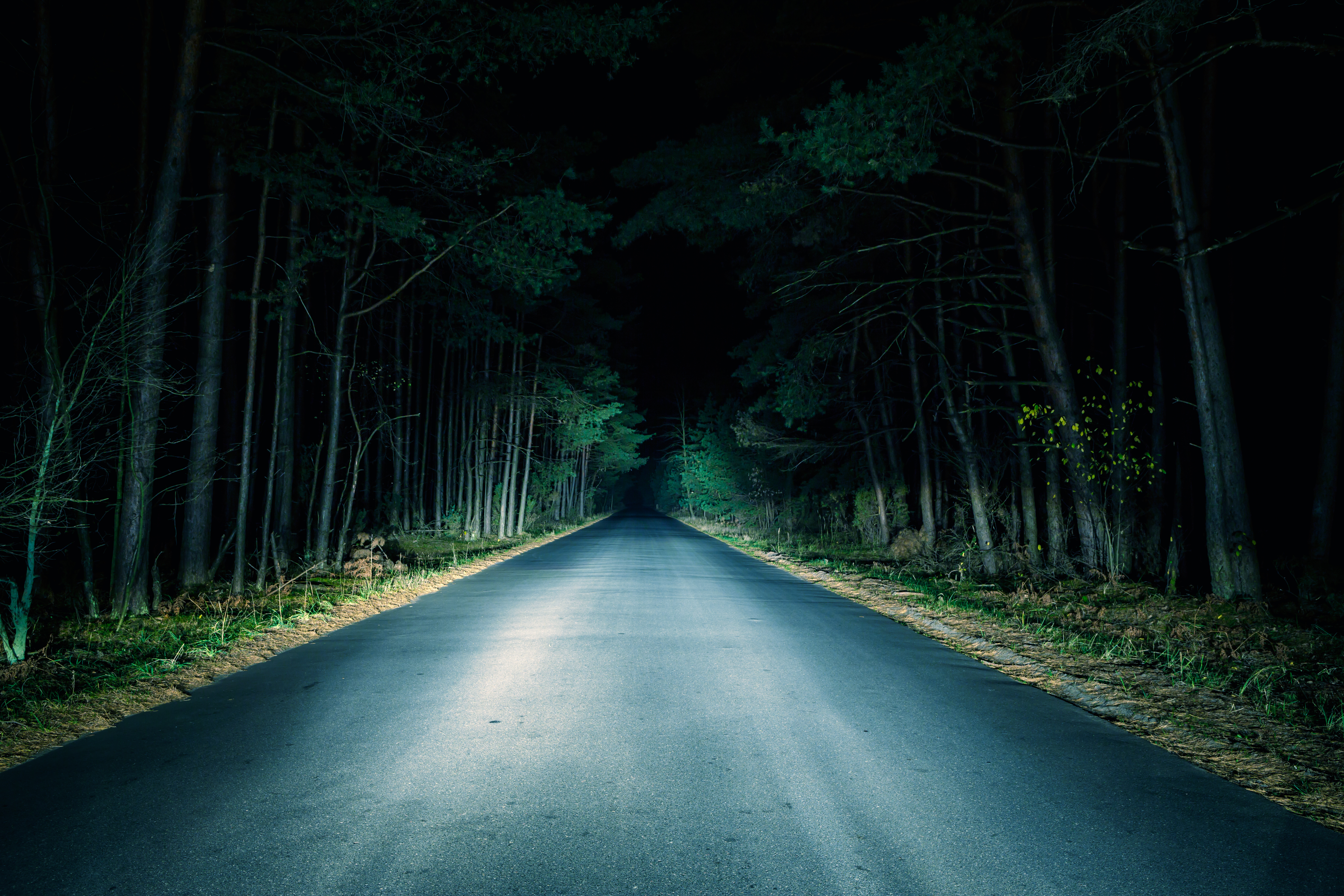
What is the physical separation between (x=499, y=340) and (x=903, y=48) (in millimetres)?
12589

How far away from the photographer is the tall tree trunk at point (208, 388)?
9180mm

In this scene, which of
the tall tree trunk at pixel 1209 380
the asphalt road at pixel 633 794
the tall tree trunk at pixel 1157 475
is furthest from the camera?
the tall tree trunk at pixel 1157 475

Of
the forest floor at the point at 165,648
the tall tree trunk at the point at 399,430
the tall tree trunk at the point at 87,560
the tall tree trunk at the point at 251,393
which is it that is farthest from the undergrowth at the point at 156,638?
the tall tree trunk at the point at 399,430

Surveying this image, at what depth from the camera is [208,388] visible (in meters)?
9.10

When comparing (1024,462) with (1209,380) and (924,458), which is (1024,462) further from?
(924,458)

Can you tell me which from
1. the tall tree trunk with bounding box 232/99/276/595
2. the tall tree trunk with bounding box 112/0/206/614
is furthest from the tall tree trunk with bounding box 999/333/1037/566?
the tall tree trunk with bounding box 112/0/206/614

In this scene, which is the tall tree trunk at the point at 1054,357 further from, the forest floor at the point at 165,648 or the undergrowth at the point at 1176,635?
the forest floor at the point at 165,648

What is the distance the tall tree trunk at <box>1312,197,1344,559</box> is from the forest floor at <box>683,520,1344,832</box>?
2.32 metres

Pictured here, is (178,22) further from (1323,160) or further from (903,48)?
(1323,160)

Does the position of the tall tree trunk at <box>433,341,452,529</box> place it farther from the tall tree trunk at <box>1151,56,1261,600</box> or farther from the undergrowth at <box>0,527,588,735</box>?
the tall tree trunk at <box>1151,56,1261,600</box>

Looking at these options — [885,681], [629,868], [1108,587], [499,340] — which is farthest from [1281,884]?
[499,340]

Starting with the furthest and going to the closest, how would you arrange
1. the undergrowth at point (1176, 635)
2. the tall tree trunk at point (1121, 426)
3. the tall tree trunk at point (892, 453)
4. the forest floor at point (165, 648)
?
1. the tall tree trunk at point (892, 453)
2. the tall tree trunk at point (1121, 426)
3. the undergrowth at point (1176, 635)
4. the forest floor at point (165, 648)

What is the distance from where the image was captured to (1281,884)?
257 centimetres

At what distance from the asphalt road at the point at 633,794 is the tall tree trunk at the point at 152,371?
13.3 ft
